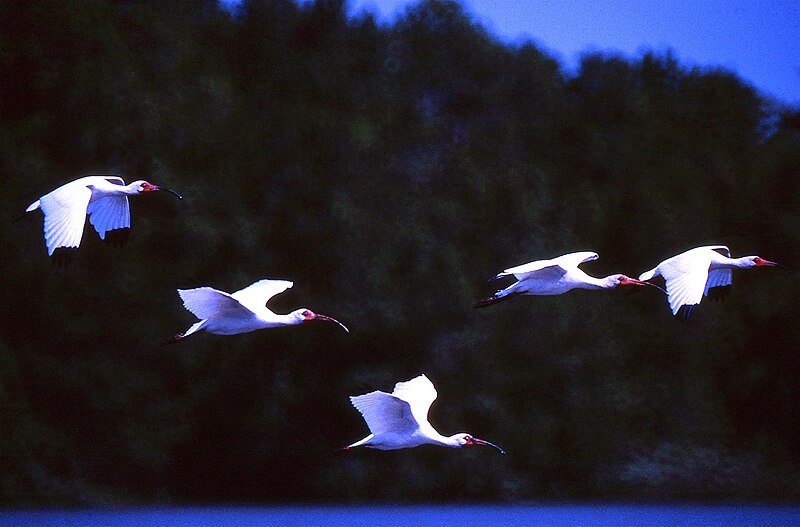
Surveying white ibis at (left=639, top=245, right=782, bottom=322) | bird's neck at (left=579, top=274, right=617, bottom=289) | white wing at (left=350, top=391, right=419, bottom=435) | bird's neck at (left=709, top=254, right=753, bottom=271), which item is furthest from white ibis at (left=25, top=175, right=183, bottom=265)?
bird's neck at (left=709, top=254, right=753, bottom=271)

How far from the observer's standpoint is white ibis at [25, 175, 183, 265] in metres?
15.9

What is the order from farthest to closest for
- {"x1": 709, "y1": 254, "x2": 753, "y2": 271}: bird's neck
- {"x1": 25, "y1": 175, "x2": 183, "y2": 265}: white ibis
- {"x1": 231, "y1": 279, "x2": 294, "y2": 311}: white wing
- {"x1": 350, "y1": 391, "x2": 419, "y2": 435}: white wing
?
{"x1": 709, "y1": 254, "x2": 753, "y2": 271}: bird's neck
{"x1": 231, "y1": 279, "x2": 294, "y2": 311}: white wing
{"x1": 350, "y1": 391, "x2": 419, "y2": 435}: white wing
{"x1": 25, "y1": 175, "x2": 183, "y2": 265}: white ibis

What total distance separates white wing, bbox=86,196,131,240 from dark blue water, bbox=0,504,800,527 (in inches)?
365

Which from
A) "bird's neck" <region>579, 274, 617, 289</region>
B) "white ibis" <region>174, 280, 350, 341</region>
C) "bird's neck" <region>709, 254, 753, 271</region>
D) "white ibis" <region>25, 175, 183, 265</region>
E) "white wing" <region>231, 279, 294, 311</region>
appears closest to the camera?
"white ibis" <region>174, 280, 350, 341</region>

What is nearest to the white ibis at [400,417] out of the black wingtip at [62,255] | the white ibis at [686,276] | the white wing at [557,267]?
the white wing at [557,267]

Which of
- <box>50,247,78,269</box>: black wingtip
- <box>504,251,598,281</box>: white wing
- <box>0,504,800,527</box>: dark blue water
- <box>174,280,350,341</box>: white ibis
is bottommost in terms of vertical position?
<box>0,504,800,527</box>: dark blue water

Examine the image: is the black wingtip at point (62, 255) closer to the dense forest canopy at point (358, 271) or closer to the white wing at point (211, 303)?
the white wing at point (211, 303)

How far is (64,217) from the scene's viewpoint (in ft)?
52.4

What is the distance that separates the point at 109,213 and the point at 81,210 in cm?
186

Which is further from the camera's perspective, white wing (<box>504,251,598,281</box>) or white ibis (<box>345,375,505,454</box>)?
white wing (<box>504,251,598,281</box>)

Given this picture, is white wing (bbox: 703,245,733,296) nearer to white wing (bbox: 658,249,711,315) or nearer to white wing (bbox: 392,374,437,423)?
white wing (bbox: 658,249,711,315)

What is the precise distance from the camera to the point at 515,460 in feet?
98.8

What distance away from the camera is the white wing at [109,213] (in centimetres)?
1792

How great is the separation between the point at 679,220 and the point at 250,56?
32.2ft
